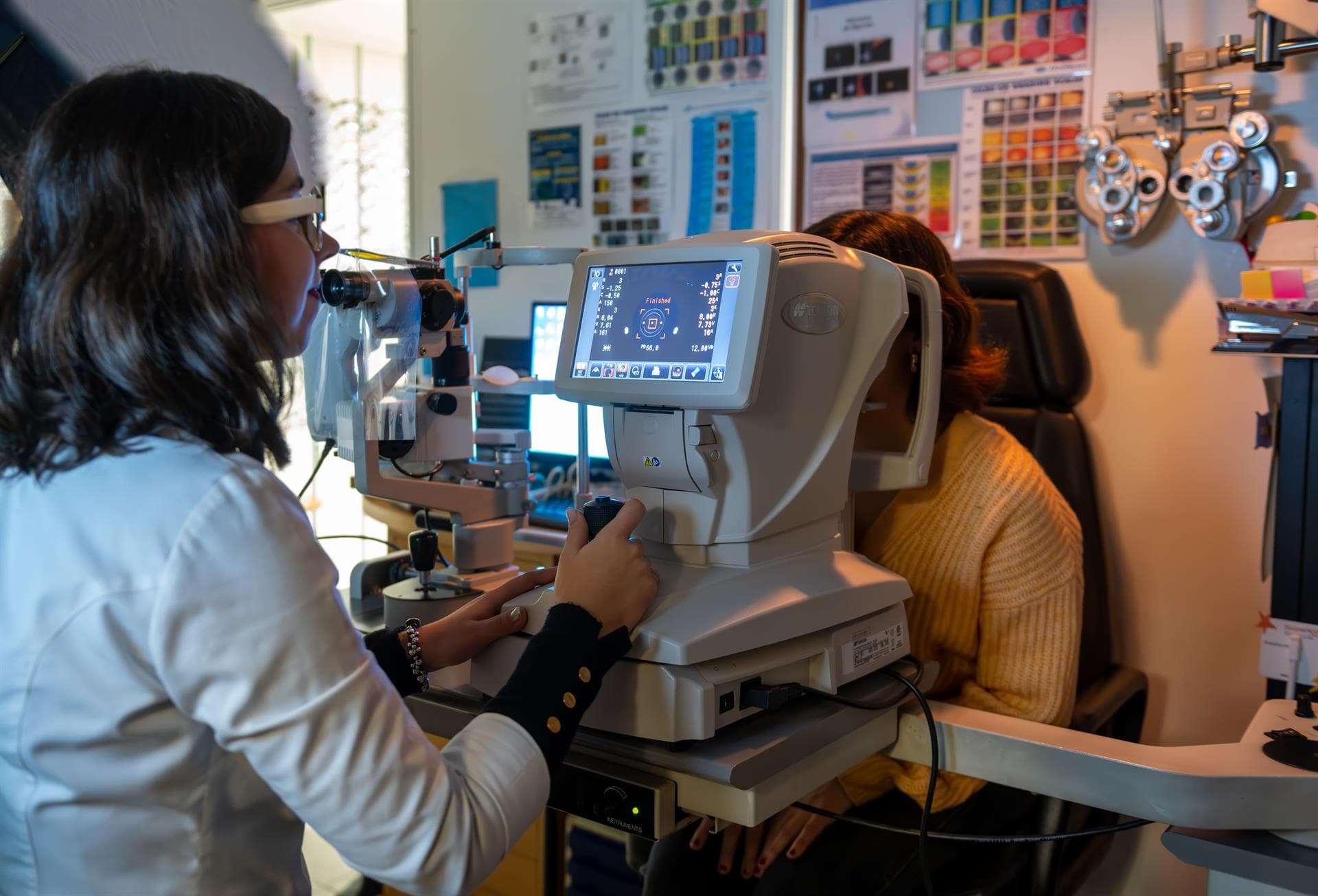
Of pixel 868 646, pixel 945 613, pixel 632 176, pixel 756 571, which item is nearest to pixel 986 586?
pixel 945 613

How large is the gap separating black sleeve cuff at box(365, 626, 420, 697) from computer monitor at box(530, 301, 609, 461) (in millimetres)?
1322

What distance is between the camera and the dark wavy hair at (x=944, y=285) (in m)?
1.33

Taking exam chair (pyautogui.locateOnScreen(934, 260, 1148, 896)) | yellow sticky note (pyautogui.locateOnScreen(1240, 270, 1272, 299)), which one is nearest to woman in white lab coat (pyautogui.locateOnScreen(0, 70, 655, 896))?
yellow sticky note (pyautogui.locateOnScreen(1240, 270, 1272, 299))

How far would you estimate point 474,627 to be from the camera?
1.04 meters

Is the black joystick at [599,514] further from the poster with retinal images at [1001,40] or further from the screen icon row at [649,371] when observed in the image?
the poster with retinal images at [1001,40]

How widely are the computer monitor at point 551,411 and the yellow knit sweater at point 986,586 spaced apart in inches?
47.5

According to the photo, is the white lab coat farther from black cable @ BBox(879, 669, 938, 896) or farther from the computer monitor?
the computer monitor

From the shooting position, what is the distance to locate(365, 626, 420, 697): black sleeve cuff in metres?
1.06

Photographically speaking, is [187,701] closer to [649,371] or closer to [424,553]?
[649,371]

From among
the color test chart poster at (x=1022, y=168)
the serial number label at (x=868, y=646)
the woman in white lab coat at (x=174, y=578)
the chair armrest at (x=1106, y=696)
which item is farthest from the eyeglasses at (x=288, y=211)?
the color test chart poster at (x=1022, y=168)

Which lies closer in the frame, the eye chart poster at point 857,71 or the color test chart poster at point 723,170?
the eye chart poster at point 857,71

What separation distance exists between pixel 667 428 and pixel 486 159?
207 centimetres

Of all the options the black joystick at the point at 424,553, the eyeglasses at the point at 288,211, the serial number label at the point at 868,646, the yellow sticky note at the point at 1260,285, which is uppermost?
the eyeglasses at the point at 288,211

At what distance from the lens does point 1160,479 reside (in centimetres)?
185
